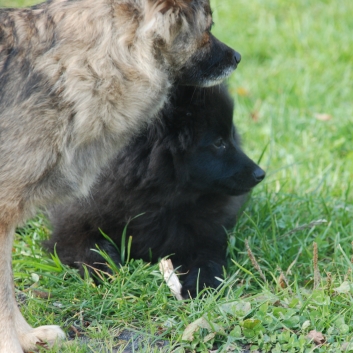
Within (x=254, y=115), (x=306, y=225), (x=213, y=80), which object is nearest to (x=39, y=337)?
(x=213, y=80)

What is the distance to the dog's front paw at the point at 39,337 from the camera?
109 inches

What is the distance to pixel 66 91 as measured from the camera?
262 cm

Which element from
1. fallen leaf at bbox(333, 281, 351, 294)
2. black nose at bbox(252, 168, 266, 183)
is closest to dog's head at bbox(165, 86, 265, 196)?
black nose at bbox(252, 168, 266, 183)

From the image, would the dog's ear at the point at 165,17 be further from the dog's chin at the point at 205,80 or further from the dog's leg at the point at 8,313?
the dog's leg at the point at 8,313

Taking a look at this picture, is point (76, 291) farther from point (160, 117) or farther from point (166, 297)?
point (160, 117)

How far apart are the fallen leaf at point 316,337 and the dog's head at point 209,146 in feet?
3.27

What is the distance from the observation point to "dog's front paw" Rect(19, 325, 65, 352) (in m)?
2.76

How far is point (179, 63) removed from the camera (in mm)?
2885

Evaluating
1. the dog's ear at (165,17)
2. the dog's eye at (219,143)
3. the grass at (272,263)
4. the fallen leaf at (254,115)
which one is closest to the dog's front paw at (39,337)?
the grass at (272,263)

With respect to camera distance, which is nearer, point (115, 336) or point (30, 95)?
point (30, 95)

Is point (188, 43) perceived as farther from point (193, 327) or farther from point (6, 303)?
point (6, 303)

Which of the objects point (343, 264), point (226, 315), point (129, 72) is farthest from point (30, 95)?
point (343, 264)

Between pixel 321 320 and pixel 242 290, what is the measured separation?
0.50 meters

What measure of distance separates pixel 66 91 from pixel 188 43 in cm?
63
